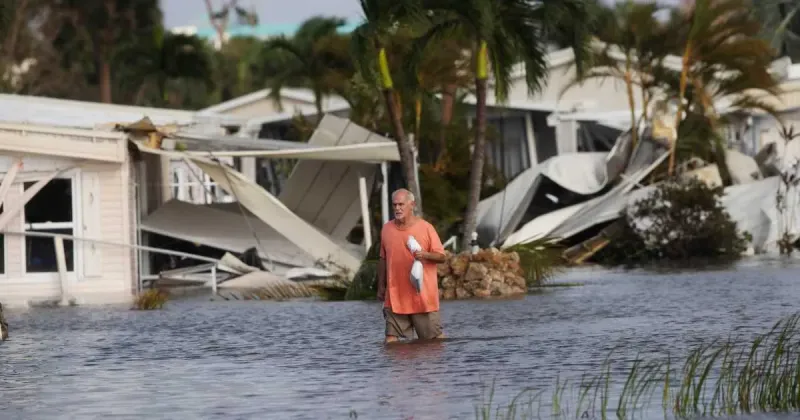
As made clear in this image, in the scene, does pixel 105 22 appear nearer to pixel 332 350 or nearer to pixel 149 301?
pixel 149 301

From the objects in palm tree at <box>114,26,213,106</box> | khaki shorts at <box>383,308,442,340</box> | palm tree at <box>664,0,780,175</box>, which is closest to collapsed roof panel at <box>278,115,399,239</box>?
palm tree at <box>664,0,780,175</box>

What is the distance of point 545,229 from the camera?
39.4 m

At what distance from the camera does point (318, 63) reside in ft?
153

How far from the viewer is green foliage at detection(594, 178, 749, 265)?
39.7 m

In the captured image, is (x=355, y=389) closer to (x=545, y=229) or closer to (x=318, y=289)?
(x=318, y=289)

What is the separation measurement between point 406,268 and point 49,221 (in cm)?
1526

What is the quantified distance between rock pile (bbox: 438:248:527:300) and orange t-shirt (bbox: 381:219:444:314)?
9.96 metres

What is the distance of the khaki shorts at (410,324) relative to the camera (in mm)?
16344

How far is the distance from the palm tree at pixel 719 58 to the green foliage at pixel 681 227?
7.39ft

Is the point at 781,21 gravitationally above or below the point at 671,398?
above

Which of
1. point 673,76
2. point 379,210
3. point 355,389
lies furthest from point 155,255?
point 355,389

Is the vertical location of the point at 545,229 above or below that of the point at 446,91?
below

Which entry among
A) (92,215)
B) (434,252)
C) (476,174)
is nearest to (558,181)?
(476,174)

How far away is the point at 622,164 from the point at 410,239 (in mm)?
27590
